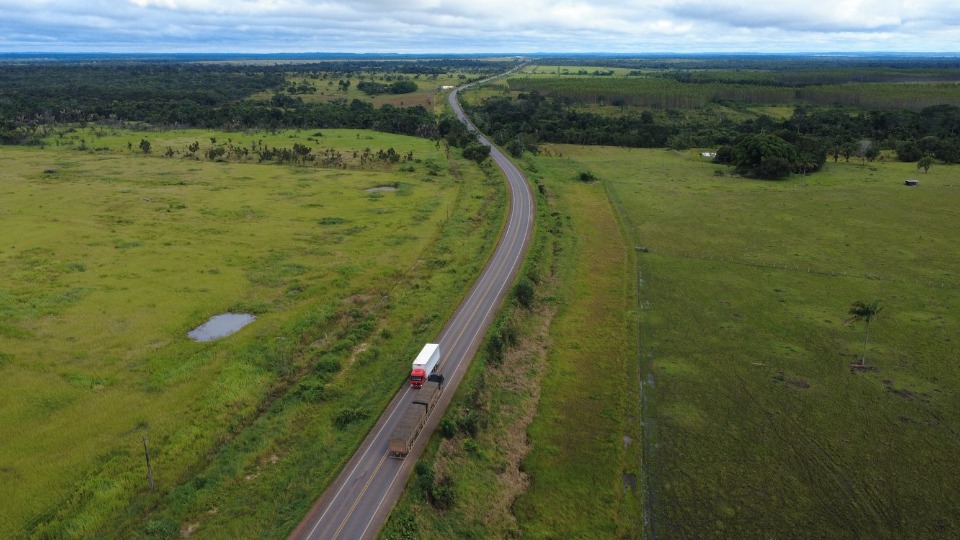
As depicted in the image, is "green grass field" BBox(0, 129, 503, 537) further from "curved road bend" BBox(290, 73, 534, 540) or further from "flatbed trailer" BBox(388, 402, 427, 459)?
"flatbed trailer" BBox(388, 402, 427, 459)

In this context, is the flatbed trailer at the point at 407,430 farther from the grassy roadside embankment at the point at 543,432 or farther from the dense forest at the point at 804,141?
the dense forest at the point at 804,141

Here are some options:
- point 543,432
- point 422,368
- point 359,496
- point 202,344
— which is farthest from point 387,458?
point 202,344

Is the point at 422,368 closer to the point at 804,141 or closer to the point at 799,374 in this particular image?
the point at 799,374

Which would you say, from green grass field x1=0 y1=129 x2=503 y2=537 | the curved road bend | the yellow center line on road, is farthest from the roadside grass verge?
green grass field x1=0 y1=129 x2=503 y2=537

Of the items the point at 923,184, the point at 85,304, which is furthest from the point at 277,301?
the point at 923,184

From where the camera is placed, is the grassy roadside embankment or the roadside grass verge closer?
the grassy roadside embankment
